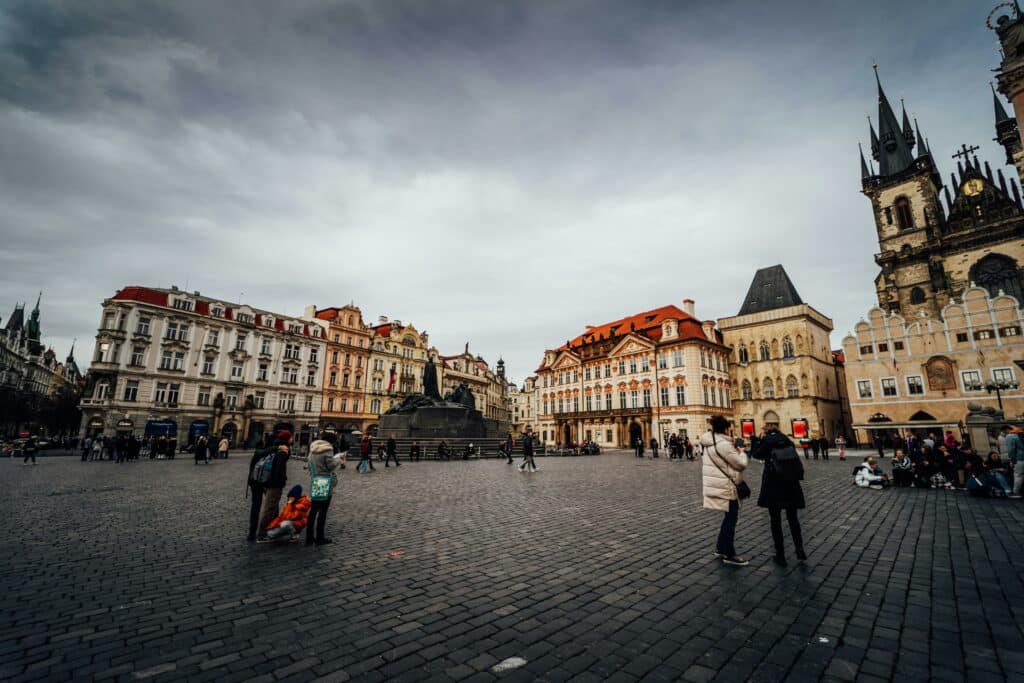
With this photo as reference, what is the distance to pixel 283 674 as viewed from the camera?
2977 millimetres

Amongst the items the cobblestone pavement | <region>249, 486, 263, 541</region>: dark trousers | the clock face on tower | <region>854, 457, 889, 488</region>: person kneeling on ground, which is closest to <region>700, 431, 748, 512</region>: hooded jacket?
the cobblestone pavement

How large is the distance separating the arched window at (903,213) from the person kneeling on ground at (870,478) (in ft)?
169

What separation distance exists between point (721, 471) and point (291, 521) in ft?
20.7

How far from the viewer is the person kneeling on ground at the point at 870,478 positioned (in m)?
13.0

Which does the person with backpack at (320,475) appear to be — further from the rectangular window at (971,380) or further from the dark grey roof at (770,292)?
the dark grey roof at (770,292)

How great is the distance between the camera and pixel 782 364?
4650cm

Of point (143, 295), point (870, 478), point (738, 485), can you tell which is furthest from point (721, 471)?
point (143, 295)

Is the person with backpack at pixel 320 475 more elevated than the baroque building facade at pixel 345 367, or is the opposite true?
the baroque building facade at pixel 345 367

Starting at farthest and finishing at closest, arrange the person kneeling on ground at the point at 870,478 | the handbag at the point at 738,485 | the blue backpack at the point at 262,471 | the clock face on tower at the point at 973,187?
the clock face on tower at the point at 973,187
the person kneeling on ground at the point at 870,478
the blue backpack at the point at 262,471
the handbag at the point at 738,485

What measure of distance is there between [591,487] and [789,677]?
1077 centimetres

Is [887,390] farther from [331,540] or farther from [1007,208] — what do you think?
[331,540]

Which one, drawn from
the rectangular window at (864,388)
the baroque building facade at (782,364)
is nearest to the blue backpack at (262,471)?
the baroque building facade at (782,364)

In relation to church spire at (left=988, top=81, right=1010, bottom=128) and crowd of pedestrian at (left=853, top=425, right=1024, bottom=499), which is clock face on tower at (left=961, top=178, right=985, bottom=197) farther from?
crowd of pedestrian at (left=853, top=425, right=1024, bottom=499)

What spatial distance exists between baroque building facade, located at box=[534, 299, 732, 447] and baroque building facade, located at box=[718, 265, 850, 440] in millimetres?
1852
